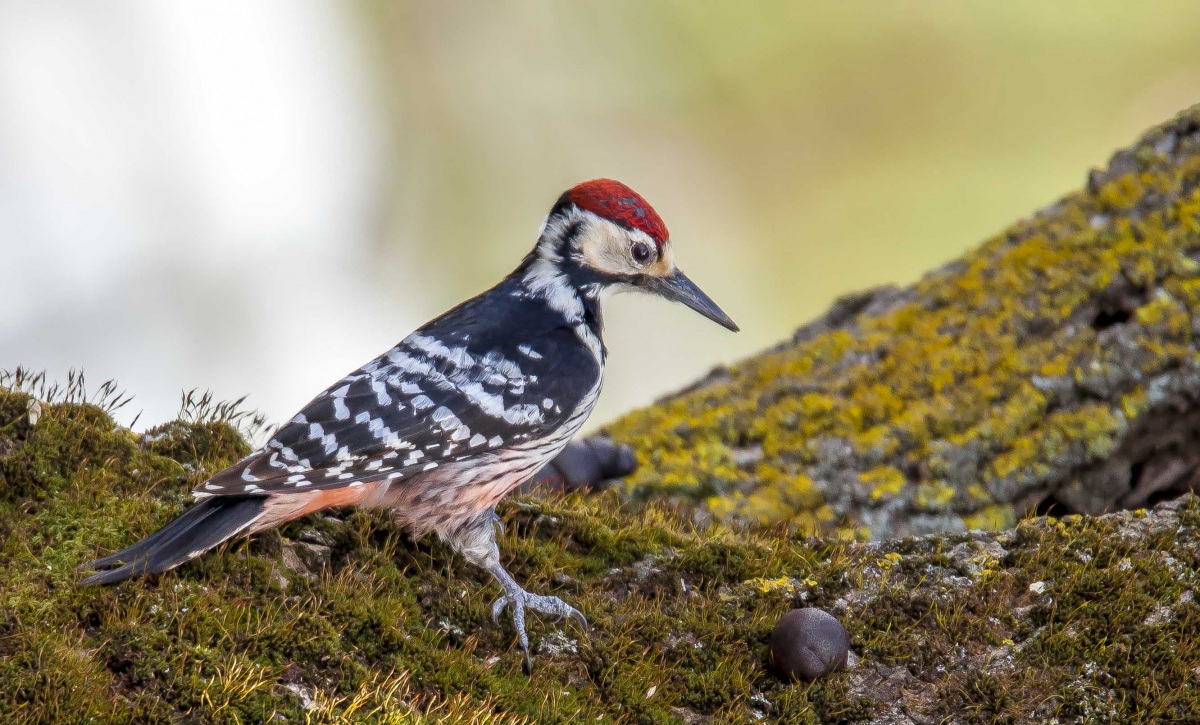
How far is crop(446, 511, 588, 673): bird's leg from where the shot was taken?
3768mm

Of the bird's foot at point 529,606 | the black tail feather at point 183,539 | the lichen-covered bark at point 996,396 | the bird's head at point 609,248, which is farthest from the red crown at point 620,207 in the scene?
the black tail feather at point 183,539

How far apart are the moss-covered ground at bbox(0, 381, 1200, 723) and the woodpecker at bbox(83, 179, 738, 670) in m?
Result: 0.13

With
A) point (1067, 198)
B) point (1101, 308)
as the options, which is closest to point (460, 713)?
point (1101, 308)

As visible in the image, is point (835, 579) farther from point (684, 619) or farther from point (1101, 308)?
point (1101, 308)

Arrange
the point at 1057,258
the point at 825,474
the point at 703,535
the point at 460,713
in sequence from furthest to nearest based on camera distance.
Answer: the point at 1057,258, the point at 825,474, the point at 703,535, the point at 460,713

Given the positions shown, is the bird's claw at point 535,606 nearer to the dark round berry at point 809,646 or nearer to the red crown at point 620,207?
the dark round berry at point 809,646

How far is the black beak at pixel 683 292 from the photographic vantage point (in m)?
5.01

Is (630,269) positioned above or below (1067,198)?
above

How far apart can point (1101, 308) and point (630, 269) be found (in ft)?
9.01

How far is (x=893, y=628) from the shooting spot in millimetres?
3850

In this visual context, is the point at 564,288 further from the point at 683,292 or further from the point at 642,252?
the point at 683,292

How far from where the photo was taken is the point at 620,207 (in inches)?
188

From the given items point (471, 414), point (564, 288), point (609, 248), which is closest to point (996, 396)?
point (609, 248)

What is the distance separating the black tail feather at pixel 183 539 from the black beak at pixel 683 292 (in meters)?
2.21
